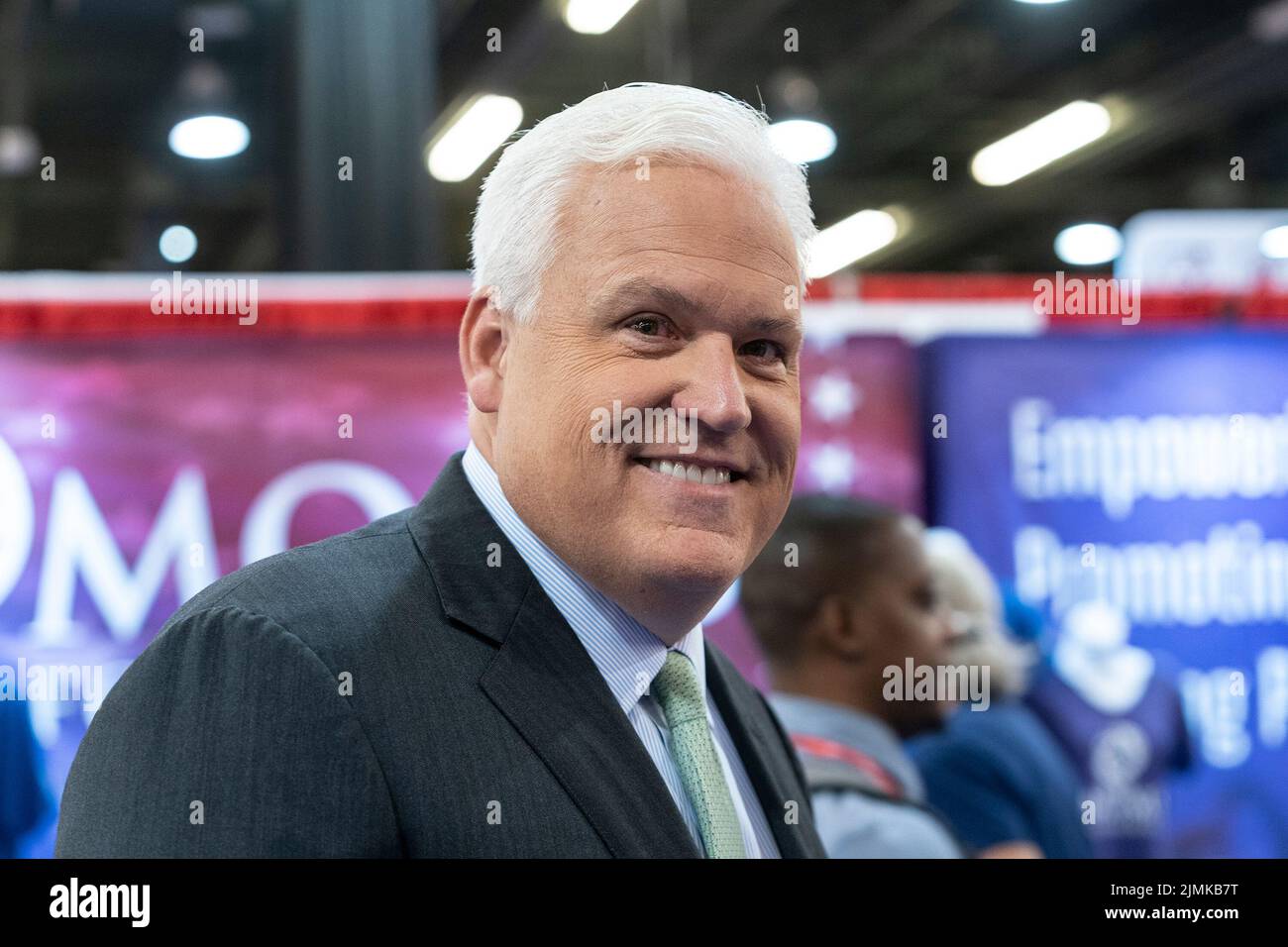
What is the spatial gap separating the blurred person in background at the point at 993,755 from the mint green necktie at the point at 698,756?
5.66 ft

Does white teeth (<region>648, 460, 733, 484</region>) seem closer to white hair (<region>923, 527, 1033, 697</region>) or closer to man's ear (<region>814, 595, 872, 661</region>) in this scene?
man's ear (<region>814, 595, 872, 661</region>)

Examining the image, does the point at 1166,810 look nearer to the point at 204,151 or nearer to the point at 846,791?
the point at 846,791

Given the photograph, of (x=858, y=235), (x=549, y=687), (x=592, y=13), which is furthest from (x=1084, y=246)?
(x=549, y=687)

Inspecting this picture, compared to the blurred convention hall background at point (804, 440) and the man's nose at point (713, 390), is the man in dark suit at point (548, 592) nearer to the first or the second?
the man's nose at point (713, 390)

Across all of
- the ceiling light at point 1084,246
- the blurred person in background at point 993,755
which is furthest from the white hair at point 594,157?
the ceiling light at point 1084,246

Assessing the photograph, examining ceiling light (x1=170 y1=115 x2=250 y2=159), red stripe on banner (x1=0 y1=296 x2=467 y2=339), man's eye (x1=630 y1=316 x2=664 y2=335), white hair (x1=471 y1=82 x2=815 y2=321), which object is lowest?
man's eye (x1=630 y1=316 x2=664 y2=335)

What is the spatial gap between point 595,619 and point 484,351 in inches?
10.9

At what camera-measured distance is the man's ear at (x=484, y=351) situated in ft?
4.30

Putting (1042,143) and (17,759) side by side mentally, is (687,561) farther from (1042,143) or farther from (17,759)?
(1042,143)

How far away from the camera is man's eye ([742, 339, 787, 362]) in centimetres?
127

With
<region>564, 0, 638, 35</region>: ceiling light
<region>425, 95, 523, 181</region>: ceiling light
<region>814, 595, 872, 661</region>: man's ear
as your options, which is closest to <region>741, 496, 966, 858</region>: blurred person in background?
<region>814, 595, 872, 661</region>: man's ear

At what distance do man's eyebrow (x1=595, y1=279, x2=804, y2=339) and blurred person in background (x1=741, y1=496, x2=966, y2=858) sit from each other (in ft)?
4.77
